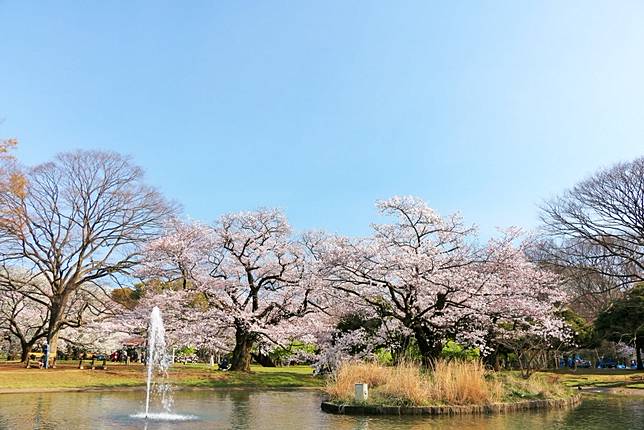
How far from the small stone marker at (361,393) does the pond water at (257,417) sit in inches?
39.5

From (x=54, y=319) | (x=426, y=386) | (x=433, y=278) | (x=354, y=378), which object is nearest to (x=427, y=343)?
(x=433, y=278)

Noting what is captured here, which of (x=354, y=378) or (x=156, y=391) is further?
(x=156, y=391)

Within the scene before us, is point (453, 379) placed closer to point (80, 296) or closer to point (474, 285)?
point (474, 285)

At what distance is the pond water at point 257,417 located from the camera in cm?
1014

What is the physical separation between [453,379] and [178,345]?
18.3m

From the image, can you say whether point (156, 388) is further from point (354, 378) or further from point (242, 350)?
point (354, 378)

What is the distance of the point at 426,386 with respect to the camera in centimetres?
1327

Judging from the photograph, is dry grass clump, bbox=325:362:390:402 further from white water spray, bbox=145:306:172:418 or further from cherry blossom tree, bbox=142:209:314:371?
cherry blossom tree, bbox=142:209:314:371

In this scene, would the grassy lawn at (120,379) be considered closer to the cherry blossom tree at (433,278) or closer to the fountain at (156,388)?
the fountain at (156,388)

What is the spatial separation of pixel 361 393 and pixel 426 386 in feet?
5.30

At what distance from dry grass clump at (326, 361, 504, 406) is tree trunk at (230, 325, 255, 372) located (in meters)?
14.3

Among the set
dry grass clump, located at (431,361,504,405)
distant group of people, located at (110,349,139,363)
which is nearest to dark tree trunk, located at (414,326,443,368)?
dry grass clump, located at (431,361,504,405)

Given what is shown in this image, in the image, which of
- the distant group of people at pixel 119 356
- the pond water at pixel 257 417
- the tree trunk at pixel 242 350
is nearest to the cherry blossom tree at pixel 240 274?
the tree trunk at pixel 242 350

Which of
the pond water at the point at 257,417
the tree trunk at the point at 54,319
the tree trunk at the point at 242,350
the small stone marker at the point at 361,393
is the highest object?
the tree trunk at the point at 54,319
